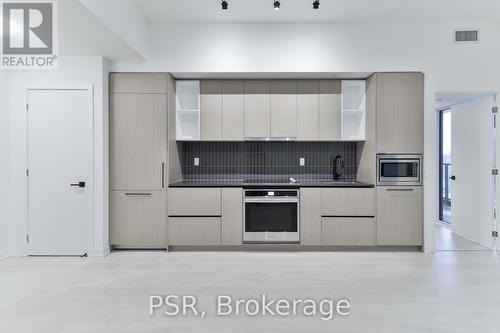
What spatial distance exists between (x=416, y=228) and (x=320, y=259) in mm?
1369

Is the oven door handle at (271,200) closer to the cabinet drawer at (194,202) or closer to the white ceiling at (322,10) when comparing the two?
the cabinet drawer at (194,202)

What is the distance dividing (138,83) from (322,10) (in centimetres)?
248

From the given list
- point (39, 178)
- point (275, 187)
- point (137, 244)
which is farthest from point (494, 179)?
point (39, 178)

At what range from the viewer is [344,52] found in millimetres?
4660

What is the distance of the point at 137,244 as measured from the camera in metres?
4.68

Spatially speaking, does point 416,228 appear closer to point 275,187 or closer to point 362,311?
point 275,187

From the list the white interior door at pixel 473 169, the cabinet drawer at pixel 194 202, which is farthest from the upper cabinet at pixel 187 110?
the white interior door at pixel 473 169

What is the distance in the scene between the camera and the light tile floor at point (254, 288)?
265 cm

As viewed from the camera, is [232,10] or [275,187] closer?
[232,10]

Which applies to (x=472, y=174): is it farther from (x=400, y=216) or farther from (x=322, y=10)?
(x=322, y=10)

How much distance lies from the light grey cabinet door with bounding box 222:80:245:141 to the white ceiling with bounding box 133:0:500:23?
86cm
